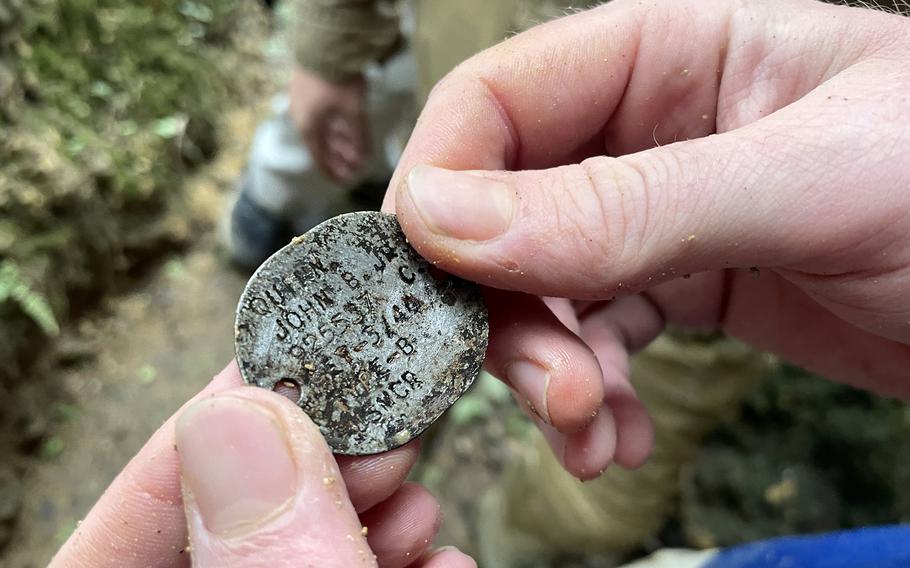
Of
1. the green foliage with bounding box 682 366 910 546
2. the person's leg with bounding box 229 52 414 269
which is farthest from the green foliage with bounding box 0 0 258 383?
the green foliage with bounding box 682 366 910 546

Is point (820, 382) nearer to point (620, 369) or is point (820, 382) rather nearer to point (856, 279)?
point (620, 369)

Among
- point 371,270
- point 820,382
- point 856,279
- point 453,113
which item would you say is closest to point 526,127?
Result: point 453,113

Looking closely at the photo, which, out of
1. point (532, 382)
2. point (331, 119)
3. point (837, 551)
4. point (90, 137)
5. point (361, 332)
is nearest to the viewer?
point (361, 332)

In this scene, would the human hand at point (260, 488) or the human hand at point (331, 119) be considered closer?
the human hand at point (260, 488)

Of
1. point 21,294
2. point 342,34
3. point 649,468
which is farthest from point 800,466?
point 21,294

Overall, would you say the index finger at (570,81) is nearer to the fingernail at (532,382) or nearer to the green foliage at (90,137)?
the fingernail at (532,382)

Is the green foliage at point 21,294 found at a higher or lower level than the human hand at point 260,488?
lower

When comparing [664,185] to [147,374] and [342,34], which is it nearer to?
[342,34]

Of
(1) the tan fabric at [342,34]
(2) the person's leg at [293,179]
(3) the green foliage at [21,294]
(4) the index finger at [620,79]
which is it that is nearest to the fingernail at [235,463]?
(4) the index finger at [620,79]
